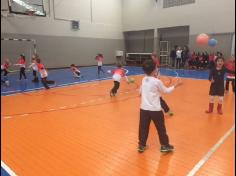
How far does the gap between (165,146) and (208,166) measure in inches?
28.0

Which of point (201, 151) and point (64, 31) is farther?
point (64, 31)

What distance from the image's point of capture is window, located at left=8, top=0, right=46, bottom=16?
596 inches

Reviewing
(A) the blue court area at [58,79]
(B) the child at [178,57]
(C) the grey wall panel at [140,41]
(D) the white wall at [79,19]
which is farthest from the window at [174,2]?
(A) the blue court area at [58,79]

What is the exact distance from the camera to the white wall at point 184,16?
666 inches

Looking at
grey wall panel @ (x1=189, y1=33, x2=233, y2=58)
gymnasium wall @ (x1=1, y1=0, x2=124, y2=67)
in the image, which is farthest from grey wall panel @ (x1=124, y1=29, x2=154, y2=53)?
grey wall panel @ (x1=189, y1=33, x2=233, y2=58)

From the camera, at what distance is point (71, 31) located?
65.9 feet

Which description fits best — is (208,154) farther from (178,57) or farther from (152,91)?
(178,57)

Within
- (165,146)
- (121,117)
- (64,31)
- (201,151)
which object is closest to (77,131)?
(121,117)

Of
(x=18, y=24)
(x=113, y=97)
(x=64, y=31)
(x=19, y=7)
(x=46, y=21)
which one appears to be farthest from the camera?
(x=64, y=31)

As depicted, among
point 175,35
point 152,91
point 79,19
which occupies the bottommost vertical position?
point 152,91

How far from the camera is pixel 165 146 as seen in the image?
3.63m

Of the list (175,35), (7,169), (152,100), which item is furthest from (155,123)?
(175,35)

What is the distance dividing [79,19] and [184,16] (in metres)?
9.26

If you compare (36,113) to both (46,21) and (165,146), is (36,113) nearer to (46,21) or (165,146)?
(165,146)
